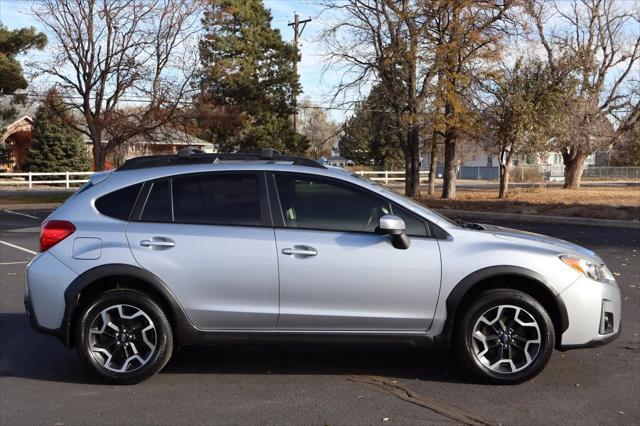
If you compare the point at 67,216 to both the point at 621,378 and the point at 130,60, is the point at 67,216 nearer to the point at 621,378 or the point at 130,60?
the point at 621,378

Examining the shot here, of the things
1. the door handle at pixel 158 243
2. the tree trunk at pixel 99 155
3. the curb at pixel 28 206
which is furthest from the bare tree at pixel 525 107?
the door handle at pixel 158 243

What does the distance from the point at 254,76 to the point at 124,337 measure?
3996 cm

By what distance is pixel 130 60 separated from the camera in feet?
92.7

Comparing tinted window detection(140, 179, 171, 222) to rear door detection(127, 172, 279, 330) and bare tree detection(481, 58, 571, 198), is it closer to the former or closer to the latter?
rear door detection(127, 172, 279, 330)

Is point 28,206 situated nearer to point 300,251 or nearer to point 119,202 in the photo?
point 119,202

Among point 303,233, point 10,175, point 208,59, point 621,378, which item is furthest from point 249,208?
point 10,175

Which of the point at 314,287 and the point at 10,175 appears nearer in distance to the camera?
the point at 314,287

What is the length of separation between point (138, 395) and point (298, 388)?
3.88 ft

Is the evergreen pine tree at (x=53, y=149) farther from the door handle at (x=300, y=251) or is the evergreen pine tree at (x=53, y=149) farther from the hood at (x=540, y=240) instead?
the hood at (x=540, y=240)

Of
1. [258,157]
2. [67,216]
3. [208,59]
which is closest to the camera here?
[67,216]

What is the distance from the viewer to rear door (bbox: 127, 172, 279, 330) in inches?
198

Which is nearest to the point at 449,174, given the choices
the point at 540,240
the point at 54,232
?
the point at 540,240

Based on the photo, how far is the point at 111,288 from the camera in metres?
5.17

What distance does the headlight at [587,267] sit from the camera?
513cm
